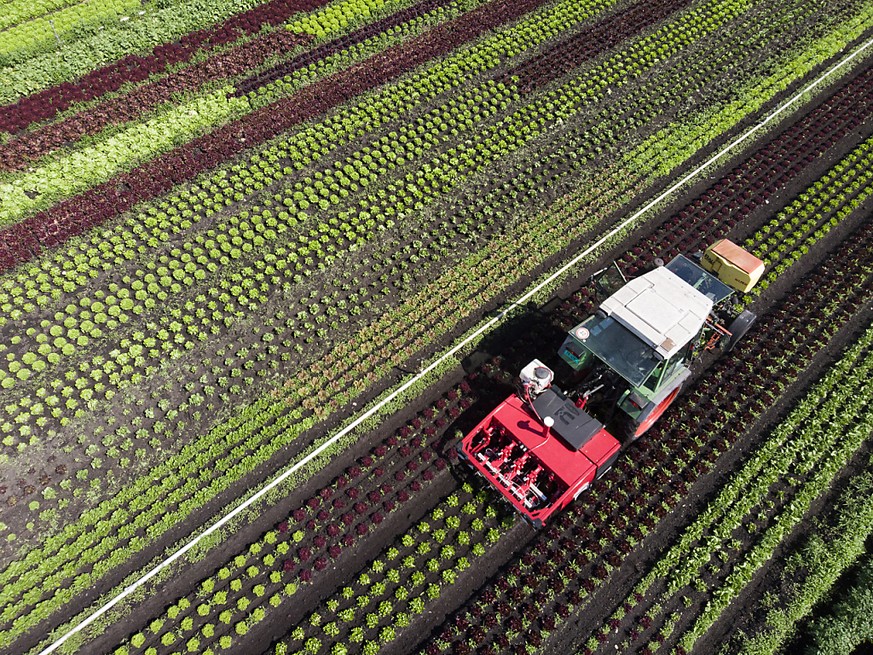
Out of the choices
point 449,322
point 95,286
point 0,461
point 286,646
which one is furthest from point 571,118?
point 0,461

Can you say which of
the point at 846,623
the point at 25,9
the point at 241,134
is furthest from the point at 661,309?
the point at 25,9

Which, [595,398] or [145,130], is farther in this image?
[145,130]

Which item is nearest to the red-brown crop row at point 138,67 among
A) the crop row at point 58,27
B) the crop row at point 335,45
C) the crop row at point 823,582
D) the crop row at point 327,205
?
the crop row at point 335,45

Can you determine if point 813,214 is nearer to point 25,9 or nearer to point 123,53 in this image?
point 123,53

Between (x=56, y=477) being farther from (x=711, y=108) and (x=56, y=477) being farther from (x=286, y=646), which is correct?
(x=711, y=108)

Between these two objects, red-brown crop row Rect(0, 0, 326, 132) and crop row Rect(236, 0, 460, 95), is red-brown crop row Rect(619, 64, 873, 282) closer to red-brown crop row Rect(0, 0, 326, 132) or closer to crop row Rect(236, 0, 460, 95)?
crop row Rect(236, 0, 460, 95)

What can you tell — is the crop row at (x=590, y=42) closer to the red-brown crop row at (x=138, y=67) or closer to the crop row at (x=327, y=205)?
the crop row at (x=327, y=205)
